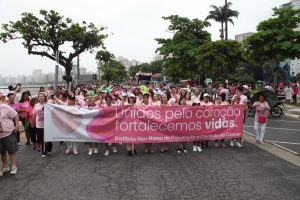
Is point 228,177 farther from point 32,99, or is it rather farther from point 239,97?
point 32,99

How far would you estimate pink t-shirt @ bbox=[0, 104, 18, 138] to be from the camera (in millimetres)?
6938

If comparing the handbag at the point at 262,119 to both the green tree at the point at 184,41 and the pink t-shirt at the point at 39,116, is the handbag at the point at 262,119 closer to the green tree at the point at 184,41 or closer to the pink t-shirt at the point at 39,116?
the pink t-shirt at the point at 39,116

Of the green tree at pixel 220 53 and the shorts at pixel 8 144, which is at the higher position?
the green tree at pixel 220 53

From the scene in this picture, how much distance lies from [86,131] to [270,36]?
19.3 metres

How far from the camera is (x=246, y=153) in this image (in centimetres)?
909

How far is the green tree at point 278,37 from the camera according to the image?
23.7m

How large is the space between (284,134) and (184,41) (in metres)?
30.5

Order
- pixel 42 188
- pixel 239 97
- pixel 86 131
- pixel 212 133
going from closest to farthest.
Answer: pixel 42 188 → pixel 86 131 → pixel 212 133 → pixel 239 97

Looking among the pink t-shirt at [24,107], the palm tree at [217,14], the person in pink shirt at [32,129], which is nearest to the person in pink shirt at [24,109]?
the pink t-shirt at [24,107]

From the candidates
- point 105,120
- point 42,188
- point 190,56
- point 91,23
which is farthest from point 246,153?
point 190,56

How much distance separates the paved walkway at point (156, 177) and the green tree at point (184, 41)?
3347cm

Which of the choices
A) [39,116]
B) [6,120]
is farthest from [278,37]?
[6,120]

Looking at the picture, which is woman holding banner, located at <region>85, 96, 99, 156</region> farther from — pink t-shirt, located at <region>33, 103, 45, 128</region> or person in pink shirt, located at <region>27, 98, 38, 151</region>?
person in pink shirt, located at <region>27, 98, 38, 151</region>

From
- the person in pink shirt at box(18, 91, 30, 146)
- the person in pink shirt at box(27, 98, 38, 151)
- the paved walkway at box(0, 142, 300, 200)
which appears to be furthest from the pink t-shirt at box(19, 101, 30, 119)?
the paved walkway at box(0, 142, 300, 200)
